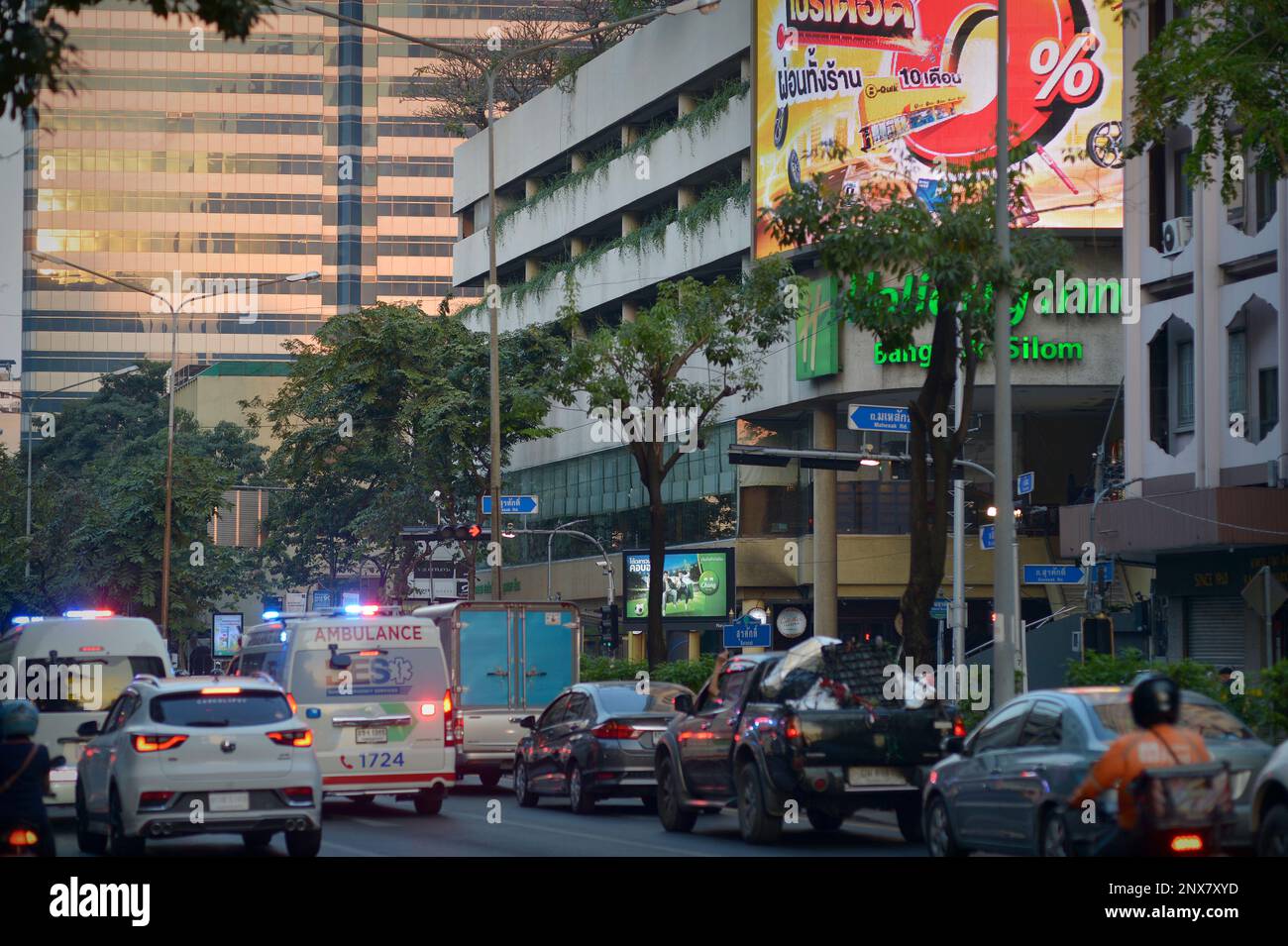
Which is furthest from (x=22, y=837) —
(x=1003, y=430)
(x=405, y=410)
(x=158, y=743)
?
(x=405, y=410)

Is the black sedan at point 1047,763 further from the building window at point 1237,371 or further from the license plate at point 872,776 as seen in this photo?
the building window at point 1237,371

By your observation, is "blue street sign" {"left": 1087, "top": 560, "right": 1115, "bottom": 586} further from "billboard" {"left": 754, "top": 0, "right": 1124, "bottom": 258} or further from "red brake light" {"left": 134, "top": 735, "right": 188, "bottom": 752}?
"red brake light" {"left": 134, "top": 735, "right": 188, "bottom": 752}

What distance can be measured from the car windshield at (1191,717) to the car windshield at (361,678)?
980 centimetres

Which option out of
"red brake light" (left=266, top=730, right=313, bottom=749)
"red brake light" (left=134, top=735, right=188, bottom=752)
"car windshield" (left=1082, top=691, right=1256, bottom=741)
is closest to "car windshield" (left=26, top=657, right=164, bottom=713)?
"red brake light" (left=134, top=735, right=188, bottom=752)

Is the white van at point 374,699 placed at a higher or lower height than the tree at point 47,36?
lower

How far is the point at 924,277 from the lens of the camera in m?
23.1

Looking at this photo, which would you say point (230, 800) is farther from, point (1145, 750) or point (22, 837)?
point (1145, 750)

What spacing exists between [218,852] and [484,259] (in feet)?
193

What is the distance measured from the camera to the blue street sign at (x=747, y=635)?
1344 inches

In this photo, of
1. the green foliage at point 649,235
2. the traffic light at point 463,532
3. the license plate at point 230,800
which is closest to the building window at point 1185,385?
the traffic light at point 463,532

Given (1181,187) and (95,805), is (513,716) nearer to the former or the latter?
(95,805)

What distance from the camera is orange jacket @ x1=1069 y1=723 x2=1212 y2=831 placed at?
10250 millimetres

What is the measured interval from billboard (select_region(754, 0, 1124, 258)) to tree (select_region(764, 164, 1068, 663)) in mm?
24828
